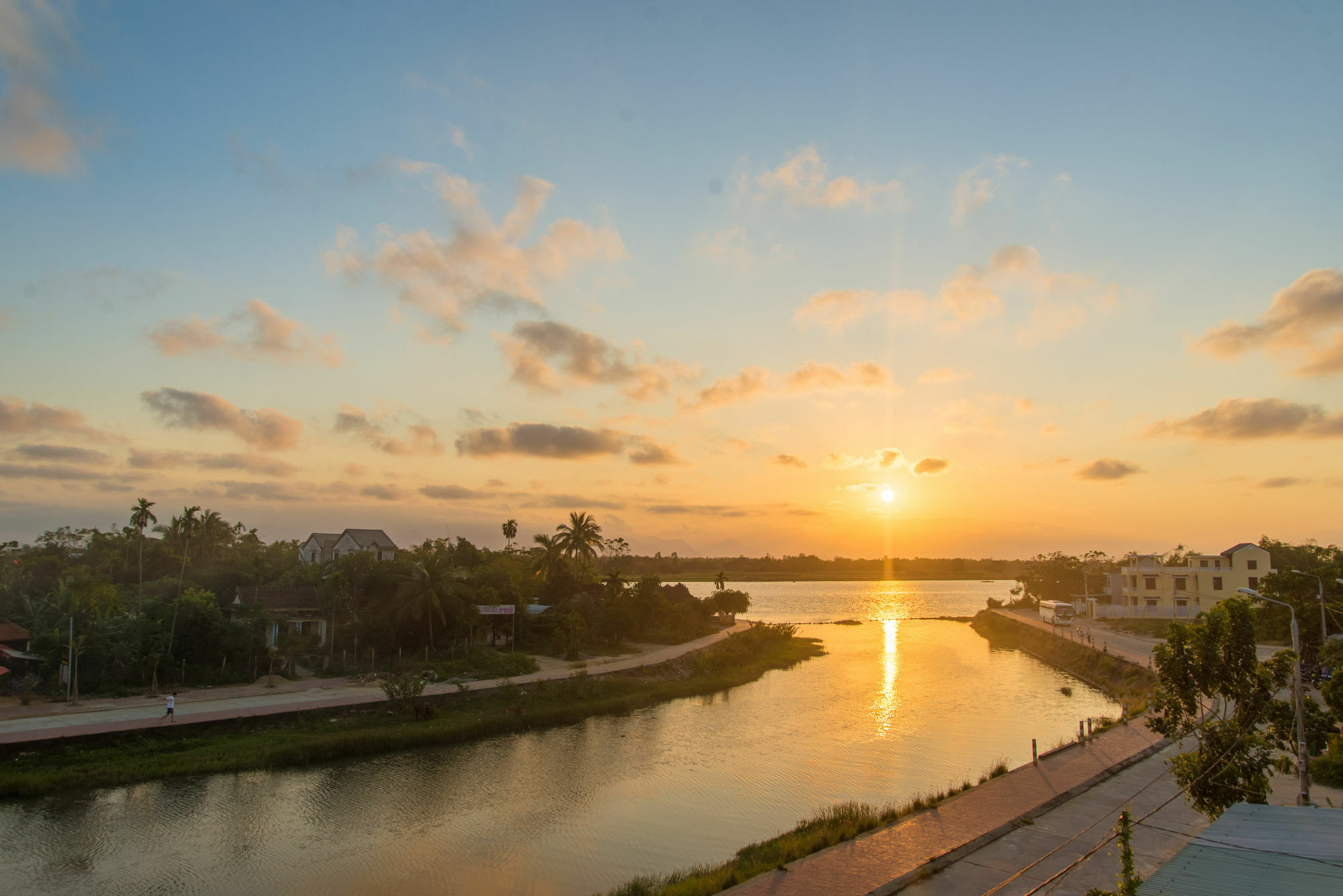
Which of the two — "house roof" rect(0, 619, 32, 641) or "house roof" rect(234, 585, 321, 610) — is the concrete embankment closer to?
"house roof" rect(234, 585, 321, 610)

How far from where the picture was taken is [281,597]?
5991 cm

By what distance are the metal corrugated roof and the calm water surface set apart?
1499 cm

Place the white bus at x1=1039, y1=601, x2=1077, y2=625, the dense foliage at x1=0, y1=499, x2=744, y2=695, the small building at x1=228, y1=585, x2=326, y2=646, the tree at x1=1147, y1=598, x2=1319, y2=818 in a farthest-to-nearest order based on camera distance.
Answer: the white bus at x1=1039, y1=601, x2=1077, y2=625, the small building at x1=228, y1=585, x2=326, y2=646, the dense foliage at x1=0, y1=499, x2=744, y2=695, the tree at x1=1147, y1=598, x2=1319, y2=818

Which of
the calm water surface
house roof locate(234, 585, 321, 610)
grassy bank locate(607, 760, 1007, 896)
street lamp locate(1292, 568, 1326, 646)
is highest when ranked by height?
street lamp locate(1292, 568, 1326, 646)

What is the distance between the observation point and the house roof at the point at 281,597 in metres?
58.7

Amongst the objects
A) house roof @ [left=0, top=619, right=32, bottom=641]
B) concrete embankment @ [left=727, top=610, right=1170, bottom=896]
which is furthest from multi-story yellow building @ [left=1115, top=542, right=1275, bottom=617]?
house roof @ [left=0, top=619, right=32, bottom=641]

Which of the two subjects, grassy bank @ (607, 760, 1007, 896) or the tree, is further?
grassy bank @ (607, 760, 1007, 896)

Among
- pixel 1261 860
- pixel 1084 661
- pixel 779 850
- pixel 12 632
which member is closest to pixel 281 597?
pixel 12 632

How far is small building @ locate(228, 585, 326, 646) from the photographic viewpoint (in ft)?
181

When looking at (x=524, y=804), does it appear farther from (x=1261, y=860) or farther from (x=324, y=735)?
(x=1261, y=860)

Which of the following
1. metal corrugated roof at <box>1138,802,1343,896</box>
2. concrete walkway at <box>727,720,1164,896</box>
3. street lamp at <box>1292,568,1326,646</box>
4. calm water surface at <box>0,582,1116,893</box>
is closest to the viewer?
metal corrugated roof at <box>1138,802,1343,896</box>

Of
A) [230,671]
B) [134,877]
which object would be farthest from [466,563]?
[134,877]

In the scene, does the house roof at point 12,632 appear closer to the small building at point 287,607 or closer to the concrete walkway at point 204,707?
the small building at point 287,607

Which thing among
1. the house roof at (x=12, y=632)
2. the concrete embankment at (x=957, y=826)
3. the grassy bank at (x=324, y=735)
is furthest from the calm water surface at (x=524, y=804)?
the house roof at (x=12, y=632)
